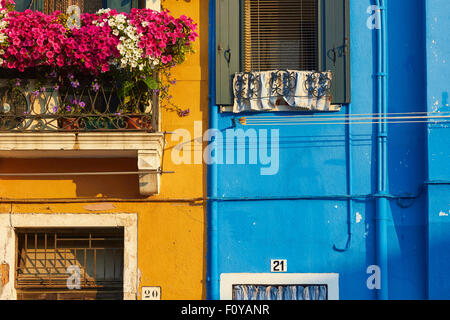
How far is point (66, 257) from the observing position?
9.27 metres

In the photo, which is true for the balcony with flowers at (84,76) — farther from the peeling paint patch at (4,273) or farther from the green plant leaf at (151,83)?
the peeling paint patch at (4,273)

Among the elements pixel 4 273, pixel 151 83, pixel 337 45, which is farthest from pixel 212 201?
pixel 4 273

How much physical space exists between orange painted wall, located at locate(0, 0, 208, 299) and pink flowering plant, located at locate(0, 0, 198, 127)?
49 centimetres

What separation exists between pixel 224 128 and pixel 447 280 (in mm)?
3088

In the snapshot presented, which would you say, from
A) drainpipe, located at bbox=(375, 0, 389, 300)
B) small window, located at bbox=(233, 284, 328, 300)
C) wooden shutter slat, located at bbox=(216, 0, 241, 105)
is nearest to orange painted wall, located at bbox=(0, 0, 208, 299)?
wooden shutter slat, located at bbox=(216, 0, 241, 105)

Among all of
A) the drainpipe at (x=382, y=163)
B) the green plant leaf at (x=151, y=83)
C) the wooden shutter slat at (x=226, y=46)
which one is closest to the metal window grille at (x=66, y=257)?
the green plant leaf at (x=151, y=83)

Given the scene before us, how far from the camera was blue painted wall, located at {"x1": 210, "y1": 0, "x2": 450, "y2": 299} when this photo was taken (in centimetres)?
881

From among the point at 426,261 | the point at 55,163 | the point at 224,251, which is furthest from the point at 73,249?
the point at 426,261

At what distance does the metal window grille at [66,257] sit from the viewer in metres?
9.22

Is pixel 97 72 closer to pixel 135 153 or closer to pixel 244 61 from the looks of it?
pixel 135 153

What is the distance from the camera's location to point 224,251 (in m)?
8.94

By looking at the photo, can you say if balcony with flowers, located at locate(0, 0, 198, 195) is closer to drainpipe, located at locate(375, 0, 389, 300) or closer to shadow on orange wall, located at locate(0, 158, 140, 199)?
shadow on orange wall, located at locate(0, 158, 140, 199)

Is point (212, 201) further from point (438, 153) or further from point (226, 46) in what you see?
point (438, 153)
